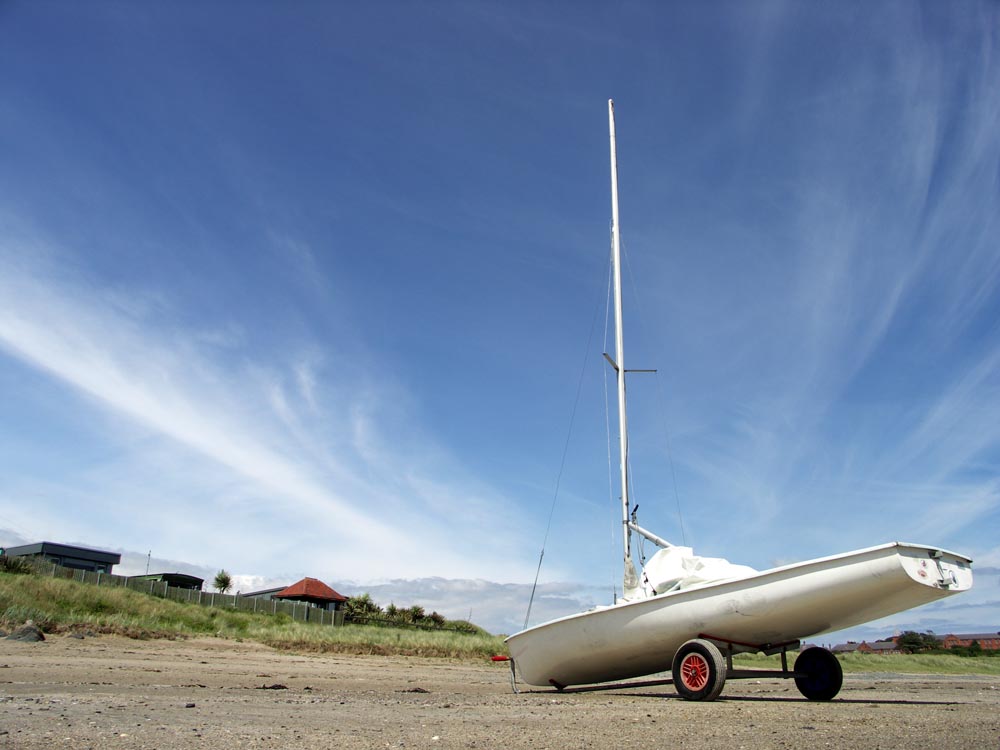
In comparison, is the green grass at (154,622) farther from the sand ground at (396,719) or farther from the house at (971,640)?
the house at (971,640)

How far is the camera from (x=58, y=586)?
69.5ft

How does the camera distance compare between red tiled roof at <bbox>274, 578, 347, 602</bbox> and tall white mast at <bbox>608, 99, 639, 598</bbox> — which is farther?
red tiled roof at <bbox>274, 578, 347, 602</bbox>

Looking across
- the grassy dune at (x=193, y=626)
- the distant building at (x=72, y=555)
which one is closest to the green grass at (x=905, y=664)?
the grassy dune at (x=193, y=626)

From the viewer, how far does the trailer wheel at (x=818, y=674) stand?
813 cm

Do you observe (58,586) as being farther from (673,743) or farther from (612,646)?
(673,743)

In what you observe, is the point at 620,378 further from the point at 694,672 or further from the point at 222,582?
the point at 222,582

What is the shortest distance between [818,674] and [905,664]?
21463 mm

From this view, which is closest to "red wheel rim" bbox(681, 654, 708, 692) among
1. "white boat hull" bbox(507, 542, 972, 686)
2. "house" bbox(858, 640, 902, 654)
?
"white boat hull" bbox(507, 542, 972, 686)

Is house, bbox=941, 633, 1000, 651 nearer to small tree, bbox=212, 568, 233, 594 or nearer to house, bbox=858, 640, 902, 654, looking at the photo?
house, bbox=858, 640, 902, 654

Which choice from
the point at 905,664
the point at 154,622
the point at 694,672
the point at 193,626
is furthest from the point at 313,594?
the point at 694,672

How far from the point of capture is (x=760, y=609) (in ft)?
25.6

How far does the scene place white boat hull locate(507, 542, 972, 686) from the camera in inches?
285

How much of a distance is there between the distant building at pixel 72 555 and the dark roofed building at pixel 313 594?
11538 mm

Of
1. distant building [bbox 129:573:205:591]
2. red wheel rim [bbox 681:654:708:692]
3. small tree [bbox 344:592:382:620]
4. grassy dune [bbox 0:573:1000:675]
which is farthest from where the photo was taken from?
distant building [bbox 129:573:205:591]
